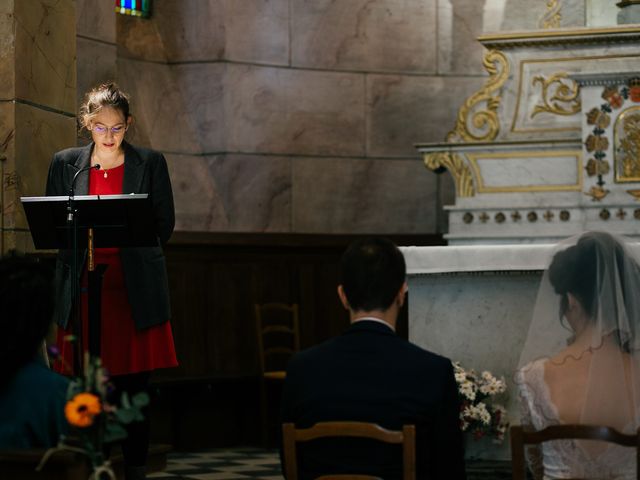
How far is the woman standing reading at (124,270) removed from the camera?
5090mm

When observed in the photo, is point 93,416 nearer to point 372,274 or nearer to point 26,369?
point 26,369

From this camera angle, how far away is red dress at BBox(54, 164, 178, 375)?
5.09 m

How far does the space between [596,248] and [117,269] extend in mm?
2196

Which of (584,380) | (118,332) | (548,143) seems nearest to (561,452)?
(584,380)

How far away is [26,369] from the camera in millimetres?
2859

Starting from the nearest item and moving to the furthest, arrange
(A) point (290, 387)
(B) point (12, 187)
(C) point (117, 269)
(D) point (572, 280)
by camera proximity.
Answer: (A) point (290, 387)
(D) point (572, 280)
(C) point (117, 269)
(B) point (12, 187)

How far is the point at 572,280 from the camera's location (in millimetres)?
3611

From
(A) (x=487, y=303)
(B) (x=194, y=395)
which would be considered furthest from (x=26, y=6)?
(B) (x=194, y=395)

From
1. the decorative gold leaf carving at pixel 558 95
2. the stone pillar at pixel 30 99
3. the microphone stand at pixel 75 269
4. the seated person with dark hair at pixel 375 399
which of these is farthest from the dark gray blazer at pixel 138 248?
the decorative gold leaf carving at pixel 558 95

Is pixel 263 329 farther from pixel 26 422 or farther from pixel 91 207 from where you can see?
pixel 26 422

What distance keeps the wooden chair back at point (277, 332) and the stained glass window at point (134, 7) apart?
2.49 meters

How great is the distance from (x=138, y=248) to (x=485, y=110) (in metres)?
4.26

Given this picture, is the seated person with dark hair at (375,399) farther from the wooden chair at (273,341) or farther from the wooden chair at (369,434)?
the wooden chair at (273,341)

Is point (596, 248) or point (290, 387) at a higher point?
point (596, 248)
